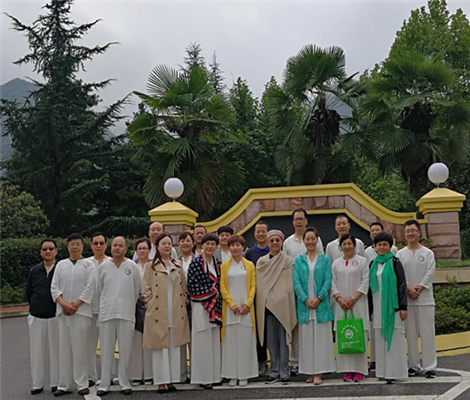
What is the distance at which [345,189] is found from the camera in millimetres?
11953

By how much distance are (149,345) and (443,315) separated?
464cm

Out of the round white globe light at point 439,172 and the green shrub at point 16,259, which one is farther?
the green shrub at point 16,259

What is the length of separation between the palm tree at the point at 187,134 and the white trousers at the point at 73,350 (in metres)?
8.05

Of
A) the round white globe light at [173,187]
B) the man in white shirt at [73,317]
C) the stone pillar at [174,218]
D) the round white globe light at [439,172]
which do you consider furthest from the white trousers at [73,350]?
the round white globe light at [439,172]

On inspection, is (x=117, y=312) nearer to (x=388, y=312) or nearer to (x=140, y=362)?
(x=140, y=362)

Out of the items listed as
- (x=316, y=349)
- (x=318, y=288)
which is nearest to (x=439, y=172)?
(x=318, y=288)

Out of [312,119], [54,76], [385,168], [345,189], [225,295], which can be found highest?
[54,76]

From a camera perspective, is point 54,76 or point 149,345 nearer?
point 149,345

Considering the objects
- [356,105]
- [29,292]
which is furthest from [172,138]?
[29,292]

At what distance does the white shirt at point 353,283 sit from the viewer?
6.59 meters

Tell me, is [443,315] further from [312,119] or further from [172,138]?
[172,138]

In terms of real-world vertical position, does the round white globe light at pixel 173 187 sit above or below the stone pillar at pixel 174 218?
above

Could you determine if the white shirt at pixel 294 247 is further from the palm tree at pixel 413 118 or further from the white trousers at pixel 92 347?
the palm tree at pixel 413 118

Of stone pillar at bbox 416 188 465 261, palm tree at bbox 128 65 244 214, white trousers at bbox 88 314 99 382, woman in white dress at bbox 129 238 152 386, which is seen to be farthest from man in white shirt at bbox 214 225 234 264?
palm tree at bbox 128 65 244 214
